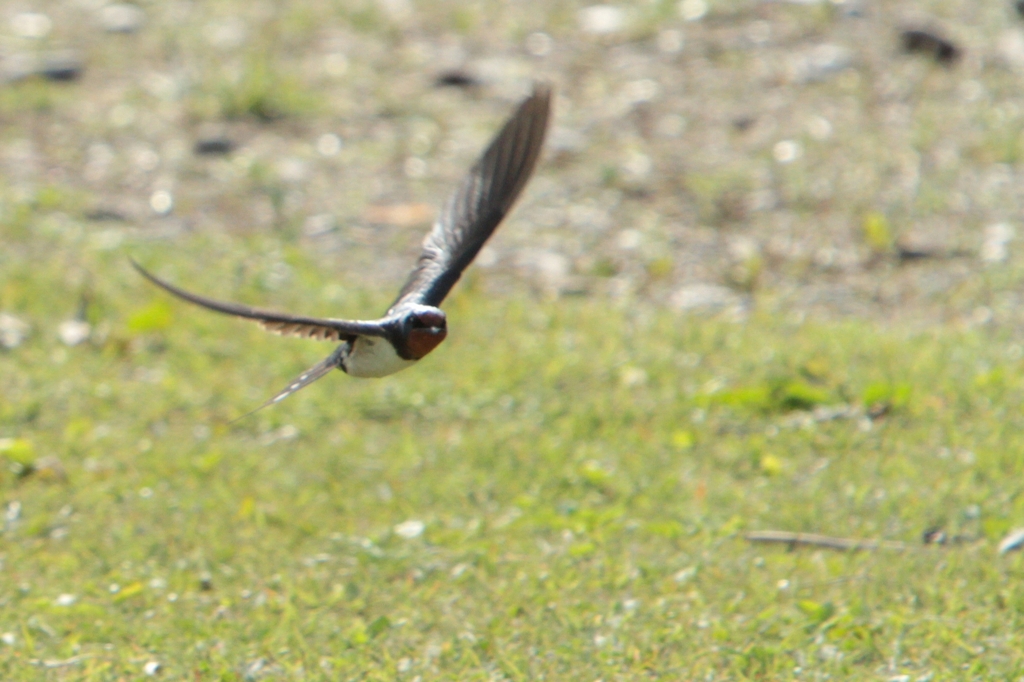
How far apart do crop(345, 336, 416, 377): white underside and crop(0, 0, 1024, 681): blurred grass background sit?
3.25 ft

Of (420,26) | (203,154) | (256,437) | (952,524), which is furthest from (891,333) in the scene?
(420,26)

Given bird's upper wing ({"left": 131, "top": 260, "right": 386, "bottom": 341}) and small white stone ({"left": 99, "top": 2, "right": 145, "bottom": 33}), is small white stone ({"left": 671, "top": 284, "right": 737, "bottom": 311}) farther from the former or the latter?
small white stone ({"left": 99, "top": 2, "right": 145, "bottom": 33})

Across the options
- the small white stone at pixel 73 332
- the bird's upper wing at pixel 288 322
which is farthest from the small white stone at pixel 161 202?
the bird's upper wing at pixel 288 322

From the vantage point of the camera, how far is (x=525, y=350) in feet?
22.1

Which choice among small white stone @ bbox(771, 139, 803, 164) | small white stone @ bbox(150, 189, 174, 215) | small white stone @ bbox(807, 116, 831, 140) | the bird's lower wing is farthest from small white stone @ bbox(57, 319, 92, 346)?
small white stone @ bbox(807, 116, 831, 140)

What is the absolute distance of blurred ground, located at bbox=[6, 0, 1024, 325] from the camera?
7.86 metres

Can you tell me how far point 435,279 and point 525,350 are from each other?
2.33m

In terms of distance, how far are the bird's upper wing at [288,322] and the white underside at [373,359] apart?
0.04 meters

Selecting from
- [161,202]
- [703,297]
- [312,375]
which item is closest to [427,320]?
[312,375]

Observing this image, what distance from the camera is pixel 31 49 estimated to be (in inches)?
404

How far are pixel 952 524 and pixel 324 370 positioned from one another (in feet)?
8.01

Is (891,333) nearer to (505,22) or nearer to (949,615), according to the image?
(949,615)

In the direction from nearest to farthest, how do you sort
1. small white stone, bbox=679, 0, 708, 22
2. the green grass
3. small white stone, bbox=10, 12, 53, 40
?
the green grass
small white stone, bbox=679, 0, 708, 22
small white stone, bbox=10, 12, 53, 40

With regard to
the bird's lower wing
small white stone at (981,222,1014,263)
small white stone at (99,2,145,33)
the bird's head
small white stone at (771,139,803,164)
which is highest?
the bird's head
